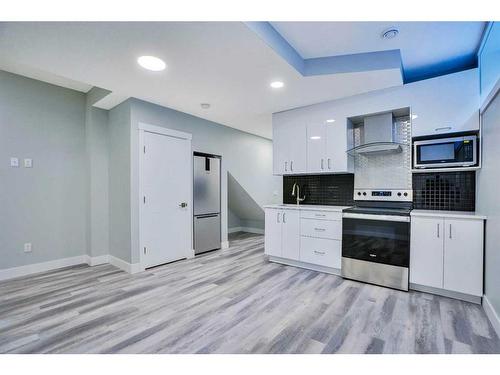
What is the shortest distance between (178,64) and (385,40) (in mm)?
2023

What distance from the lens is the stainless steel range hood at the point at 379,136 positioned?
3.02 meters

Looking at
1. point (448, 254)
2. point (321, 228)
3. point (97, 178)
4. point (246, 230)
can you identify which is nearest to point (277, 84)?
point (321, 228)

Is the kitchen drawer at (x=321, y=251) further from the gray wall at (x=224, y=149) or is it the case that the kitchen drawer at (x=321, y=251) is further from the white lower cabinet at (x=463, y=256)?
the gray wall at (x=224, y=149)

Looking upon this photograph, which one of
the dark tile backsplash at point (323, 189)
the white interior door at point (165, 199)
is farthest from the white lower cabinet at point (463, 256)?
the white interior door at point (165, 199)

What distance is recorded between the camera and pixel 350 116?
3.24 m

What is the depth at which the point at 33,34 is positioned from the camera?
6.12 feet

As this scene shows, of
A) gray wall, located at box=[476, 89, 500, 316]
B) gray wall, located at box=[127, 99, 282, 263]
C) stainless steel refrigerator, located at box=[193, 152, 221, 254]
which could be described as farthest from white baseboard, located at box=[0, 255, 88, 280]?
gray wall, located at box=[476, 89, 500, 316]

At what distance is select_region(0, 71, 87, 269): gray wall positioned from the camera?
10.4 ft

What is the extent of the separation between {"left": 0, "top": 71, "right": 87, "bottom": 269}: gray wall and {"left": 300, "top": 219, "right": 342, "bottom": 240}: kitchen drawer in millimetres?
3497

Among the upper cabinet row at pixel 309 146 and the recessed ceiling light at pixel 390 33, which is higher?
the recessed ceiling light at pixel 390 33

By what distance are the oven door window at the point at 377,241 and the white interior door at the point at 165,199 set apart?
2486 mm

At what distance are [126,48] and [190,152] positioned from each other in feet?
6.77

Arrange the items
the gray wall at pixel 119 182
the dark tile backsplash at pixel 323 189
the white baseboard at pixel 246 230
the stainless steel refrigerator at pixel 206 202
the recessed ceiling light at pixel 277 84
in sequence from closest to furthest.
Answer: the recessed ceiling light at pixel 277 84
the gray wall at pixel 119 182
the dark tile backsplash at pixel 323 189
the stainless steel refrigerator at pixel 206 202
the white baseboard at pixel 246 230
